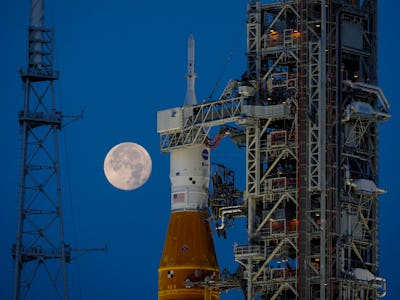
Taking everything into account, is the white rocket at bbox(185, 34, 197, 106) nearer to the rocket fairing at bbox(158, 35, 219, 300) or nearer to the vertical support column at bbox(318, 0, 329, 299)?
the rocket fairing at bbox(158, 35, 219, 300)

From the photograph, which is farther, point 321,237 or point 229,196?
point 229,196

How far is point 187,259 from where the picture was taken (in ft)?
501

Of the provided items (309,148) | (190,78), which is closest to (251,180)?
(309,148)

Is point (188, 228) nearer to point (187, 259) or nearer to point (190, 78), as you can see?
point (187, 259)

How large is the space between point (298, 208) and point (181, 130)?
13.4 m

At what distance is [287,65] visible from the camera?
14912cm

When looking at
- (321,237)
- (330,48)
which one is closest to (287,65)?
(330,48)

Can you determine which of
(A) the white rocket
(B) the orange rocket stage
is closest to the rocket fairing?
(B) the orange rocket stage

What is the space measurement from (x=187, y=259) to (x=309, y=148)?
13.6 meters

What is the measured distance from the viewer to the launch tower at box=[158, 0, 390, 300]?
14412 cm

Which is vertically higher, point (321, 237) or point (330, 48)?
point (330, 48)

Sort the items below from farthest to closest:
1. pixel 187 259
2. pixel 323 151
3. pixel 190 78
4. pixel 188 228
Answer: pixel 190 78 < pixel 188 228 < pixel 187 259 < pixel 323 151

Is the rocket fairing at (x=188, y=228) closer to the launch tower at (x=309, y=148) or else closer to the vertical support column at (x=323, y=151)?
the launch tower at (x=309, y=148)

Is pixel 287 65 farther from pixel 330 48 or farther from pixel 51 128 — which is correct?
pixel 51 128
